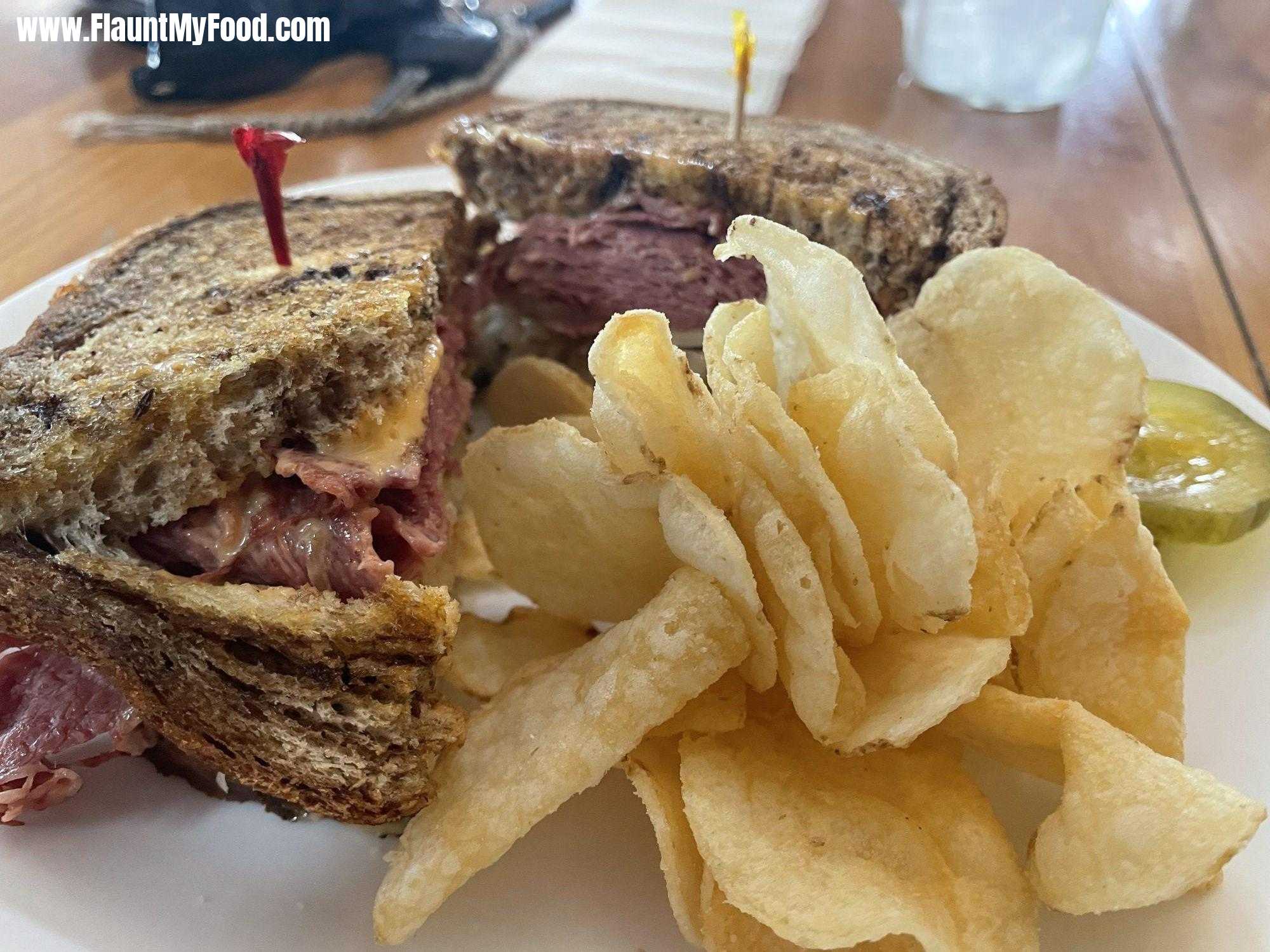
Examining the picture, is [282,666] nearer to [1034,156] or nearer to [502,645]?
[502,645]

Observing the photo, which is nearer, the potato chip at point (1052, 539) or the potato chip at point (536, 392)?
the potato chip at point (1052, 539)

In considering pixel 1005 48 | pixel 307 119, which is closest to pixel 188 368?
pixel 307 119

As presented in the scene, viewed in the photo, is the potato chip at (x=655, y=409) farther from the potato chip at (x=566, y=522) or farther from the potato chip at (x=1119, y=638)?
the potato chip at (x=1119, y=638)

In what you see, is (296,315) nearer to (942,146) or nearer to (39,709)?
(39,709)

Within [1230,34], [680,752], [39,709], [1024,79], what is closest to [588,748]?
[680,752]

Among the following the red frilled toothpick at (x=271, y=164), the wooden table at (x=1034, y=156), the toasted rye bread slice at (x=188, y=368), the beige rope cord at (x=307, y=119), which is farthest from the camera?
the beige rope cord at (x=307, y=119)

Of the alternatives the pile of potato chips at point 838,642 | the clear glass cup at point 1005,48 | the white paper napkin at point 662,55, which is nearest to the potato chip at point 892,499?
the pile of potato chips at point 838,642
